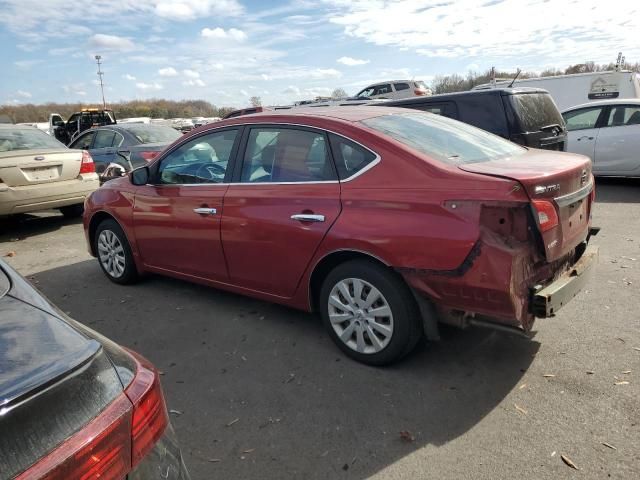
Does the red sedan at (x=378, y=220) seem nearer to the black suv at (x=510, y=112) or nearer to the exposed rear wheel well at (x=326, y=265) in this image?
the exposed rear wheel well at (x=326, y=265)

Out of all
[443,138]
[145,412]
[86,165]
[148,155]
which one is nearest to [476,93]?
[443,138]

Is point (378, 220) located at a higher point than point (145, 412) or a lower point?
higher

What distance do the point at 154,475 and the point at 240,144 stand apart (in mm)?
3019

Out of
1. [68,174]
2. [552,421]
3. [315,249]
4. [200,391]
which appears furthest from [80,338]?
[68,174]

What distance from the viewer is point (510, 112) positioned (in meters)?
6.43

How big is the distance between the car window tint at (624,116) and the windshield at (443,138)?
22.2ft

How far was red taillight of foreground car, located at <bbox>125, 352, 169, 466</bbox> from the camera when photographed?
4.70 ft

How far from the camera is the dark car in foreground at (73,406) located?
121cm

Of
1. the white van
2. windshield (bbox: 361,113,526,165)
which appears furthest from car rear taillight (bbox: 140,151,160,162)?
the white van

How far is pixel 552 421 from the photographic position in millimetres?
2781

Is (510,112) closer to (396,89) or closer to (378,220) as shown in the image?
(378,220)

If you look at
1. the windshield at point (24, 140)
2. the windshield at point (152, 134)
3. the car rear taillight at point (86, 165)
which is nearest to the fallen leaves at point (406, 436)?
the car rear taillight at point (86, 165)

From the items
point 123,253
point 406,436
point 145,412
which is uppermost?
point 145,412

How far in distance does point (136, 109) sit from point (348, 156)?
3103 inches
